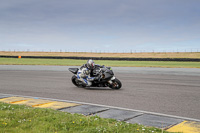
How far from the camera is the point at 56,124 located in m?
5.49

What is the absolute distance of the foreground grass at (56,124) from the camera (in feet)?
16.7

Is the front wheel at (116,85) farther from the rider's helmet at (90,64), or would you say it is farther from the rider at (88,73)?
the rider's helmet at (90,64)

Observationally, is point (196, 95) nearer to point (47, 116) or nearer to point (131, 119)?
point (131, 119)

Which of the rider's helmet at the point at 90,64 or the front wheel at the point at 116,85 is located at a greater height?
the rider's helmet at the point at 90,64

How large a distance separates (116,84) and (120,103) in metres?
3.45

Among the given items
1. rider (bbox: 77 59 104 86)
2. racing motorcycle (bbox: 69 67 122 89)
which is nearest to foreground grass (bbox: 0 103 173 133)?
racing motorcycle (bbox: 69 67 122 89)

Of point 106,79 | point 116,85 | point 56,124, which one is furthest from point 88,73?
point 56,124

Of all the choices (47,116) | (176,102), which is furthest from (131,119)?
(176,102)

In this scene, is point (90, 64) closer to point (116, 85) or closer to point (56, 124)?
point (116, 85)

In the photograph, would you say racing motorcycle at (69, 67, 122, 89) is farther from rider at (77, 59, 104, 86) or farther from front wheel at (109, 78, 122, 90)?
rider at (77, 59, 104, 86)

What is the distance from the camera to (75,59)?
158ft

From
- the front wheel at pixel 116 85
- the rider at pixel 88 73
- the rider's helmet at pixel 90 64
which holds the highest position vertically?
the rider's helmet at pixel 90 64

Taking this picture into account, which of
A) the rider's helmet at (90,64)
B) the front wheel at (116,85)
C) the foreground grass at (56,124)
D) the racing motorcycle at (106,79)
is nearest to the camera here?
the foreground grass at (56,124)

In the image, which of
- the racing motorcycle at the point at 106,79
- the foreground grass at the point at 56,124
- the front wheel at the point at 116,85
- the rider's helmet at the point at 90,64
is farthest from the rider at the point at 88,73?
the foreground grass at the point at 56,124
